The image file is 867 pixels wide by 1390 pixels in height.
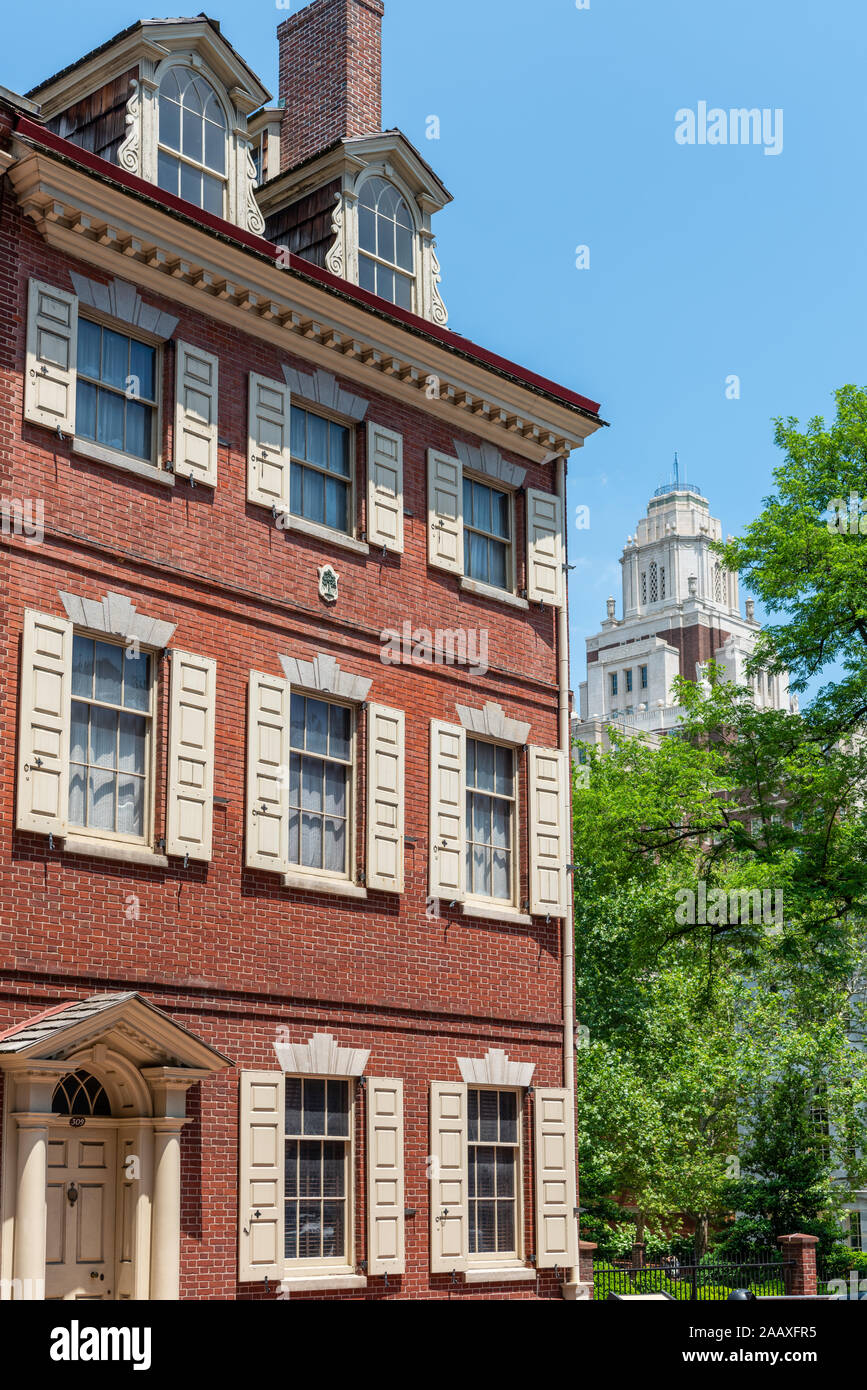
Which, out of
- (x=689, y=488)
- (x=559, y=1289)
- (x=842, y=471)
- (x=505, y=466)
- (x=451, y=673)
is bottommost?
(x=559, y=1289)

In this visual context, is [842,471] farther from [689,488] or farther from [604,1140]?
[689,488]

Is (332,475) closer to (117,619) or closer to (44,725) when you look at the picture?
(117,619)

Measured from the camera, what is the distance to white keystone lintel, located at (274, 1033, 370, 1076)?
17547mm

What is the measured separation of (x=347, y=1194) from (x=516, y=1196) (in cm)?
303

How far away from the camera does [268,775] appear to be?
1788 cm

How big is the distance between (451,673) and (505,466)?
132 inches

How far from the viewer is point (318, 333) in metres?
19.4

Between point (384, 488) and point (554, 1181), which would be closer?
point (384, 488)

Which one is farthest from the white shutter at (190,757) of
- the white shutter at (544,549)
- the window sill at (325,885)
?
the white shutter at (544,549)

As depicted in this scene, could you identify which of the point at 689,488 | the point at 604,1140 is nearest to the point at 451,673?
the point at 604,1140

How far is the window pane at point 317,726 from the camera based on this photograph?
18.8m

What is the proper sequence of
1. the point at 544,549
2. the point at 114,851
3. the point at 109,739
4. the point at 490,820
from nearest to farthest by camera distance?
the point at 114,851 < the point at 109,739 < the point at 490,820 < the point at 544,549

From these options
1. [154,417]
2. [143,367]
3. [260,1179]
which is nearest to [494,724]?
[154,417]
